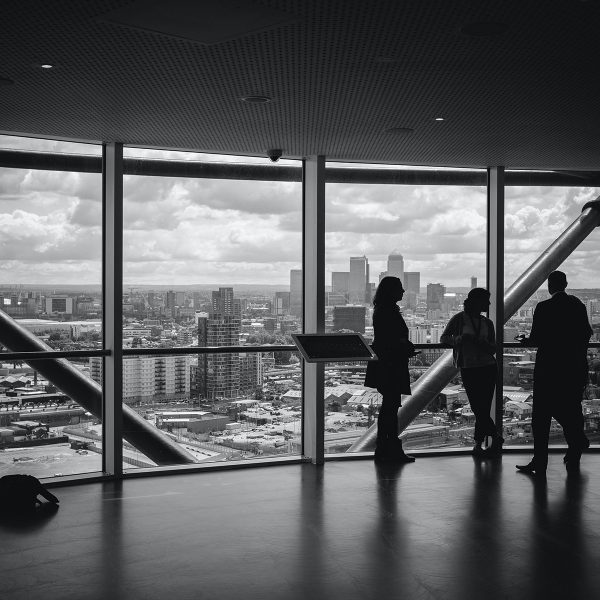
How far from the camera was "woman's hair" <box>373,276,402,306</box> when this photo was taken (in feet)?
25.7

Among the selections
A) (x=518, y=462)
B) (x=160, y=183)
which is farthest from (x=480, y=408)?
(x=160, y=183)

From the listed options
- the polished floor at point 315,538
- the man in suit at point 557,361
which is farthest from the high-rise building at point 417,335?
the polished floor at point 315,538

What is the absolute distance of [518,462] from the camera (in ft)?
26.6

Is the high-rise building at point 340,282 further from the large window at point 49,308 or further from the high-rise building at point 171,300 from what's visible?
the large window at point 49,308

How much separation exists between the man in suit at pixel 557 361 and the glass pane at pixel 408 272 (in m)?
1.51

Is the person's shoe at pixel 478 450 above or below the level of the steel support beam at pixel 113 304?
below

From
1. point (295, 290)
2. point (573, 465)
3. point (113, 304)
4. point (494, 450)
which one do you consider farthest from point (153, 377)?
point (573, 465)

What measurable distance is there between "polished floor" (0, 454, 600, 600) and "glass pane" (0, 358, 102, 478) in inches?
16.4

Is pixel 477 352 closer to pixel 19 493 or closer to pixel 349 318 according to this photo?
pixel 349 318

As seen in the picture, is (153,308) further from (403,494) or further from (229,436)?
(403,494)

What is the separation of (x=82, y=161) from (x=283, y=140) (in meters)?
1.85

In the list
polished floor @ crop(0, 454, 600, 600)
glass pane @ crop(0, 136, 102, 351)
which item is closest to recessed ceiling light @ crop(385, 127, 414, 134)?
glass pane @ crop(0, 136, 102, 351)

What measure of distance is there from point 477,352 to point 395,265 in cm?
136

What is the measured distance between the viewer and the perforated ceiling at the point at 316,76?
13.3ft
